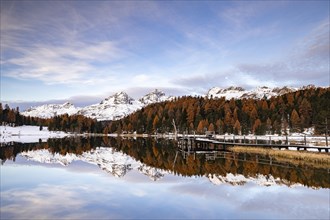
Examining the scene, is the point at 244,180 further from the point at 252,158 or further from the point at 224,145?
the point at 224,145

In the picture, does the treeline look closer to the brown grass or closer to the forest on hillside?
the forest on hillside

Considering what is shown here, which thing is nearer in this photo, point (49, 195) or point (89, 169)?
point (49, 195)

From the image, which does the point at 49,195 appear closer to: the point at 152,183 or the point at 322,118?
the point at 152,183

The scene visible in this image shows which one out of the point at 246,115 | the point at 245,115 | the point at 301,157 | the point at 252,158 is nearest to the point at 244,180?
the point at 301,157

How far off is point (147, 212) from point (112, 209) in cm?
183

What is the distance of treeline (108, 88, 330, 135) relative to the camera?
12794 cm

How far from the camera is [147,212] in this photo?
1549 centimetres

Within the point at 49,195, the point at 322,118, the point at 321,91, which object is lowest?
the point at 49,195

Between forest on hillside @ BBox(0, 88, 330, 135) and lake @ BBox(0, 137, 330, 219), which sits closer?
lake @ BBox(0, 137, 330, 219)

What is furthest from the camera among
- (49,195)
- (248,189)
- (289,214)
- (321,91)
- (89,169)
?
(321,91)

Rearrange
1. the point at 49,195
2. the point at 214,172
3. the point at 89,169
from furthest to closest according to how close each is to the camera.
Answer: the point at 89,169, the point at 214,172, the point at 49,195

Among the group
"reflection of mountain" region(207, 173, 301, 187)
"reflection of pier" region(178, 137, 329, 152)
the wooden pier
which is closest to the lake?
"reflection of mountain" region(207, 173, 301, 187)

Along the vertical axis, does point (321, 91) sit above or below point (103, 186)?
above

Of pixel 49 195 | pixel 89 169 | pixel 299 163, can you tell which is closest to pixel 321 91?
pixel 299 163
